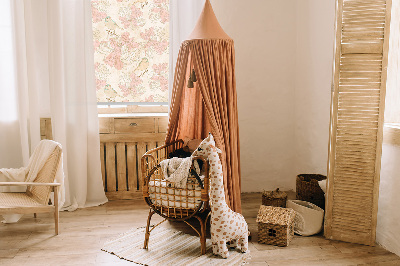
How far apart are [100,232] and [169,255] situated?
760 mm

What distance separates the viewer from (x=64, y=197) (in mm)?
3529

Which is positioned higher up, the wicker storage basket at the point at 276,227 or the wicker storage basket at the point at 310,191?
the wicker storage basket at the point at 310,191

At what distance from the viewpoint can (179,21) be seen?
11.9 feet

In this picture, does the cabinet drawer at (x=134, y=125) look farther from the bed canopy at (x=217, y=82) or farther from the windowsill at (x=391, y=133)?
the windowsill at (x=391, y=133)

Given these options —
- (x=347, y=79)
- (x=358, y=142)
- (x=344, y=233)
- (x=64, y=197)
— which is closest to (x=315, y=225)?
(x=344, y=233)

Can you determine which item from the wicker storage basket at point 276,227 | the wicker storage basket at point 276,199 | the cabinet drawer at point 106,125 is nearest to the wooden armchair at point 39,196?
the cabinet drawer at point 106,125

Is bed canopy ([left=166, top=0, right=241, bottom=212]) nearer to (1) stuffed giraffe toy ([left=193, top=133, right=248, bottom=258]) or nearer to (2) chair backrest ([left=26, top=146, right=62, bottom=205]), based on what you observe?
(1) stuffed giraffe toy ([left=193, top=133, right=248, bottom=258])

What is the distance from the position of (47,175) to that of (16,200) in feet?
1.04

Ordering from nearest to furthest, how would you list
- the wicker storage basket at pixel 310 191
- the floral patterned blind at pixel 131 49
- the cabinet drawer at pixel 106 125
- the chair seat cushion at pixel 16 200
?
the chair seat cushion at pixel 16 200, the wicker storage basket at pixel 310 191, the cabinet drawer at pixel 106 125, the floral patterned blind at pixel 131 49

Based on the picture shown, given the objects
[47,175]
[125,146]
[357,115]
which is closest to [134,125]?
[125,146]

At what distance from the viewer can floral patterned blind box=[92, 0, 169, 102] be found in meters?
3.88

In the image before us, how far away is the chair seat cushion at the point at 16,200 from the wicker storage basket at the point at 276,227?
1797 millimetres

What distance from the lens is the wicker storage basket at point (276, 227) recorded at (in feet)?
9.04

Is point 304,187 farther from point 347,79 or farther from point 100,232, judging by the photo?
point 100,232
